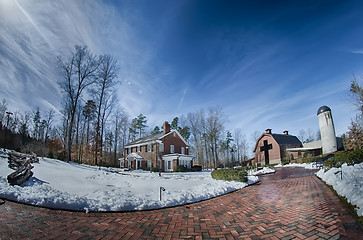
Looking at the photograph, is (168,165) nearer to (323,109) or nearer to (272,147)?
(272,147)

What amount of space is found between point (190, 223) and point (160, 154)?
69.1 ft

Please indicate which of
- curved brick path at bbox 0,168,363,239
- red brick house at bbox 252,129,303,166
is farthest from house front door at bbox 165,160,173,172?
curved brick path at bbox 0,168,363,239

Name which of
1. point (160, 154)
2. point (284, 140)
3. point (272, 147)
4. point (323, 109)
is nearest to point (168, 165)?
point (160, 154)

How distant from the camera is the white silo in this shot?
22.1 meters

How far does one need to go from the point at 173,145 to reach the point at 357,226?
938 inches

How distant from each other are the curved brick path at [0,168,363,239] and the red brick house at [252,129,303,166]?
28.9 meters

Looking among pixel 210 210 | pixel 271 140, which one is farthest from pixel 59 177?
pixel 271 140

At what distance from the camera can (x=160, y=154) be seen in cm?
2406

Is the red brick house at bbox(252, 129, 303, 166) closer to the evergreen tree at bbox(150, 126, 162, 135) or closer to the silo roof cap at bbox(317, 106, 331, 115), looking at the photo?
the silo roof cap at bbox(317, 106, 331, 115)

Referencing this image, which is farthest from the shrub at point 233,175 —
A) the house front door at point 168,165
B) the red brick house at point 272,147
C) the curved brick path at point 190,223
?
the red brick house at point 272,147

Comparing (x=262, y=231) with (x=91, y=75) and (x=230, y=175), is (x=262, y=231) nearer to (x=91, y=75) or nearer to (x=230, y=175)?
(x=230, y=175)

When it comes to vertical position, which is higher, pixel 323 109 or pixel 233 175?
pixel 323 109

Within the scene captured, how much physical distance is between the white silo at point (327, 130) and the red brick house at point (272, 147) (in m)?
6.07

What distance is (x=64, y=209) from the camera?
3816mm
